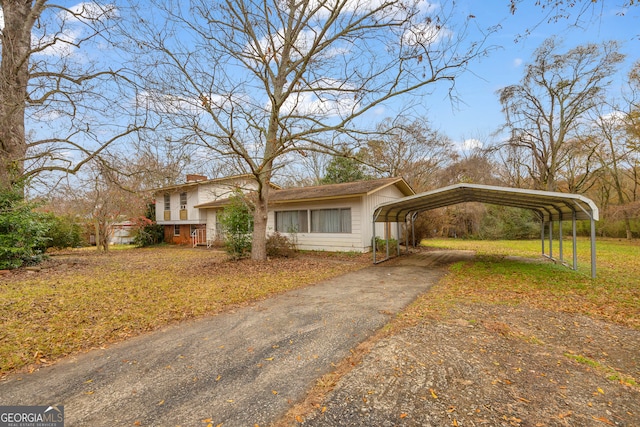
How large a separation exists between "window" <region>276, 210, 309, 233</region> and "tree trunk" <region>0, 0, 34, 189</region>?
1011 centimetres

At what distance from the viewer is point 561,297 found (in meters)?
6.06

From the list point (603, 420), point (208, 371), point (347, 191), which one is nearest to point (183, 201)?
point (347, 191)

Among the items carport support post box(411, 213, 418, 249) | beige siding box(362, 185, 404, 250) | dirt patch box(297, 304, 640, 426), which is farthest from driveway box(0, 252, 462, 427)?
carport support post box(411, 213, 418, 249)

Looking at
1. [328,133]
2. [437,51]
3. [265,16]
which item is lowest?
[328,133]

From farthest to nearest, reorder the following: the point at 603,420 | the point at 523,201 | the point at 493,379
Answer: the point at 523,201
the point at 493,379
the point at 603,420

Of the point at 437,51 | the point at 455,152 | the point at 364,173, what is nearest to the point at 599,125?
the point at 455,152

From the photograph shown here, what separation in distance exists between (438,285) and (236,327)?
5.16m

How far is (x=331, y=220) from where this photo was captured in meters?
14.2

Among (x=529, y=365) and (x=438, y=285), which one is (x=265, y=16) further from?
(x=529, y=365)

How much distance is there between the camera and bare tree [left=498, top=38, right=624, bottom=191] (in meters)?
17.9

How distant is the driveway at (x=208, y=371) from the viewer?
→ 248 cm

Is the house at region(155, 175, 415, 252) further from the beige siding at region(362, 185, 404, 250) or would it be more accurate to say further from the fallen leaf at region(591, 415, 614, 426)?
the fallen leaf at region(591, 415, 614, 426)

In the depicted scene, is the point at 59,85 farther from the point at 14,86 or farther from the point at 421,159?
the point at 421,159

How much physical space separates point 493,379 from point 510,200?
9637 millimetres
